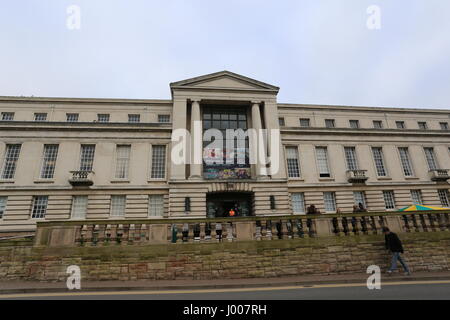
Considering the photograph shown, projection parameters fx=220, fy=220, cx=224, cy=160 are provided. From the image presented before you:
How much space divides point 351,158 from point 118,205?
26987 mm

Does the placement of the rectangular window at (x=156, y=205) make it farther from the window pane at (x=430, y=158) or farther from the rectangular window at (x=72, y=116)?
the window pane at (x=430, y=158)

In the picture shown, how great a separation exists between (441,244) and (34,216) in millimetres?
30165

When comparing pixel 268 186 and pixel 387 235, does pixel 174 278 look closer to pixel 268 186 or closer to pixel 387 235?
pixel 387 235

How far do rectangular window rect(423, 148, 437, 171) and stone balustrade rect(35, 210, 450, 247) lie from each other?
22026mm

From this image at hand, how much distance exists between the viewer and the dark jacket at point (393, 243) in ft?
30.1

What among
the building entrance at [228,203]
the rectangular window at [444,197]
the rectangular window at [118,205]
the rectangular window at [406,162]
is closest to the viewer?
the rectangular window at [118,205]

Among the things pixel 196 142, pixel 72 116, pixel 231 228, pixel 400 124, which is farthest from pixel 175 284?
pixel 400 124

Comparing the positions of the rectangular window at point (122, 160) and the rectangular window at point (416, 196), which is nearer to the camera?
the rectangular window at point (122, 160)

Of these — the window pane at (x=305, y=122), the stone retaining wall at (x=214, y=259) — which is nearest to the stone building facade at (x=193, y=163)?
the window pane at (x=305, y=122)

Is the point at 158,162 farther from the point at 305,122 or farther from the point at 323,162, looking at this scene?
the point at 305,122

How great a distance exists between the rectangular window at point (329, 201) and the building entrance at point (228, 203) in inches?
343

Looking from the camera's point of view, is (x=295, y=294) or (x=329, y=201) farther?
(x=329, y=201)

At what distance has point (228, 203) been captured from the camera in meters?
23.9

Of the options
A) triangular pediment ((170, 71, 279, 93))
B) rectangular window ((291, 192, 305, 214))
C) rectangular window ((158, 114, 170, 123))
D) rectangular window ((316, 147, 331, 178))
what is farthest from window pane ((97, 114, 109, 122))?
rectangular window ((316, 147, 331, 178))
